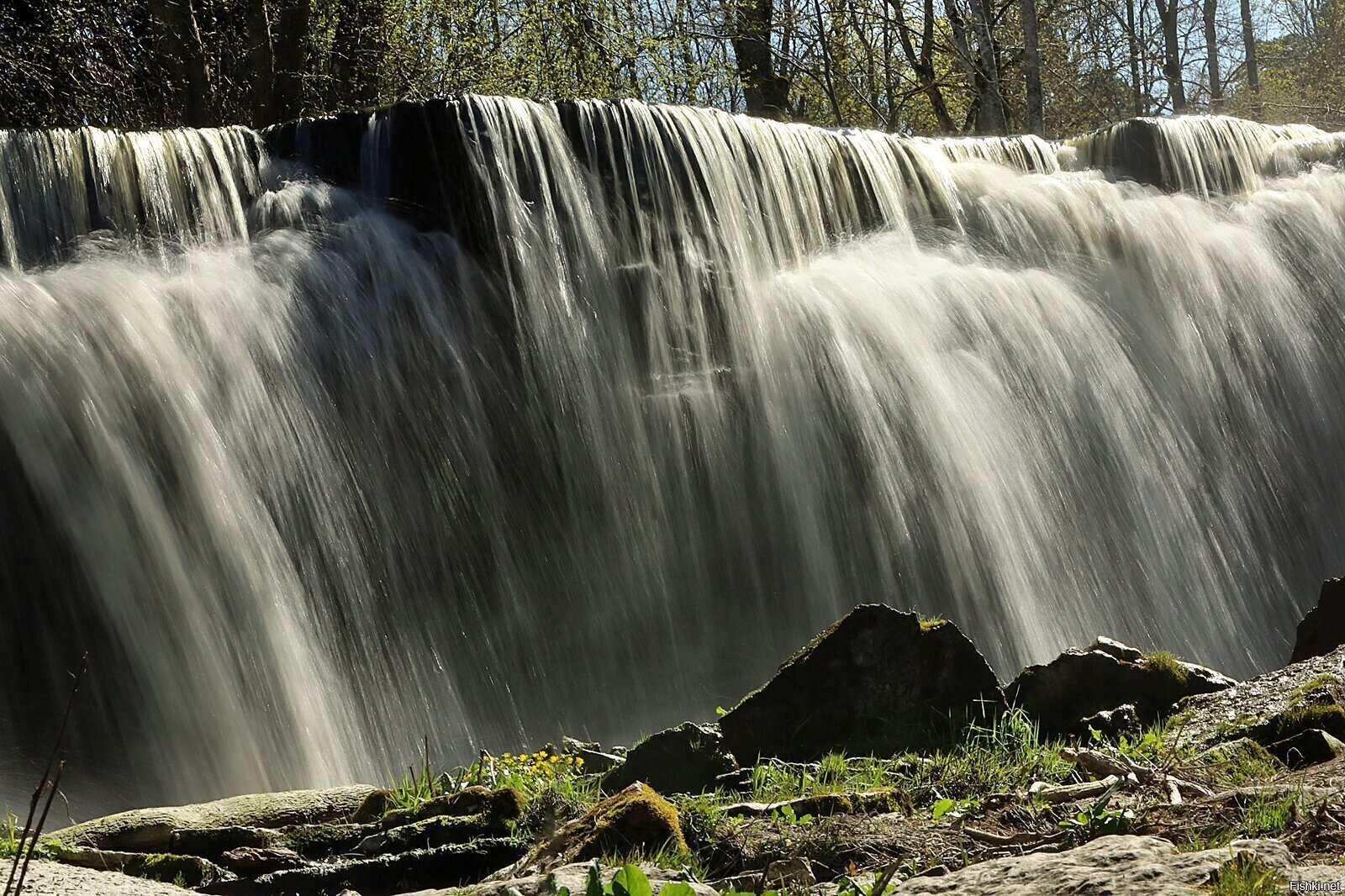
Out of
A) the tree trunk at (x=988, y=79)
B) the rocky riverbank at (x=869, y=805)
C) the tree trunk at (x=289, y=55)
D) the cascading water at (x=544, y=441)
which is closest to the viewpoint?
the rocky riverbank at (x=869, y=805)

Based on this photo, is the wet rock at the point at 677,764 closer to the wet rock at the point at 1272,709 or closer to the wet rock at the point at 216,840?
the wet rock at the point at 216,840

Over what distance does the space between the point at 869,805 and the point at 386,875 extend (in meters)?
1.29

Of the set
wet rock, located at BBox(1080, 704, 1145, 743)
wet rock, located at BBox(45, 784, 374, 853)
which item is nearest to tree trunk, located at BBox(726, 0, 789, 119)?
wet rock, located at BBox(1080, 704, 1145, 743)

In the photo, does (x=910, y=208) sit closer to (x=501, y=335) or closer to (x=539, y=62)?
(x=501, y=335)

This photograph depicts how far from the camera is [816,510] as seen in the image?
7.45 meters

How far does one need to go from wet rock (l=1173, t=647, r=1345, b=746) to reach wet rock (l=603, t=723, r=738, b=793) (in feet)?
4.55

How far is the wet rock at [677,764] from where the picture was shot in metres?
Answer: 3.78

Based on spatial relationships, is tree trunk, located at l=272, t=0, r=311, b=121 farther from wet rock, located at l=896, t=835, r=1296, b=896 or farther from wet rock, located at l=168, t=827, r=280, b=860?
wet rock, located at l=896, t=835, r=1296, b=896

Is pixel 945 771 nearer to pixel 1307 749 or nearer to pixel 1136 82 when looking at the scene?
pixel 1307 749

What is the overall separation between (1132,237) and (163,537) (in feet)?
26.2

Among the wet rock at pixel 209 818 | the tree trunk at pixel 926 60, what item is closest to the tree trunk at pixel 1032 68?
the tree trunk at pixel 926 60

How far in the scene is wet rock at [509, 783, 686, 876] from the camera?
2.83m

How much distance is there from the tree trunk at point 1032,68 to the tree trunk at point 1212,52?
47.8 feet

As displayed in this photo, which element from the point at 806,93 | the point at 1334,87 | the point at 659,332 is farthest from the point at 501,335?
the point at 1334,87
